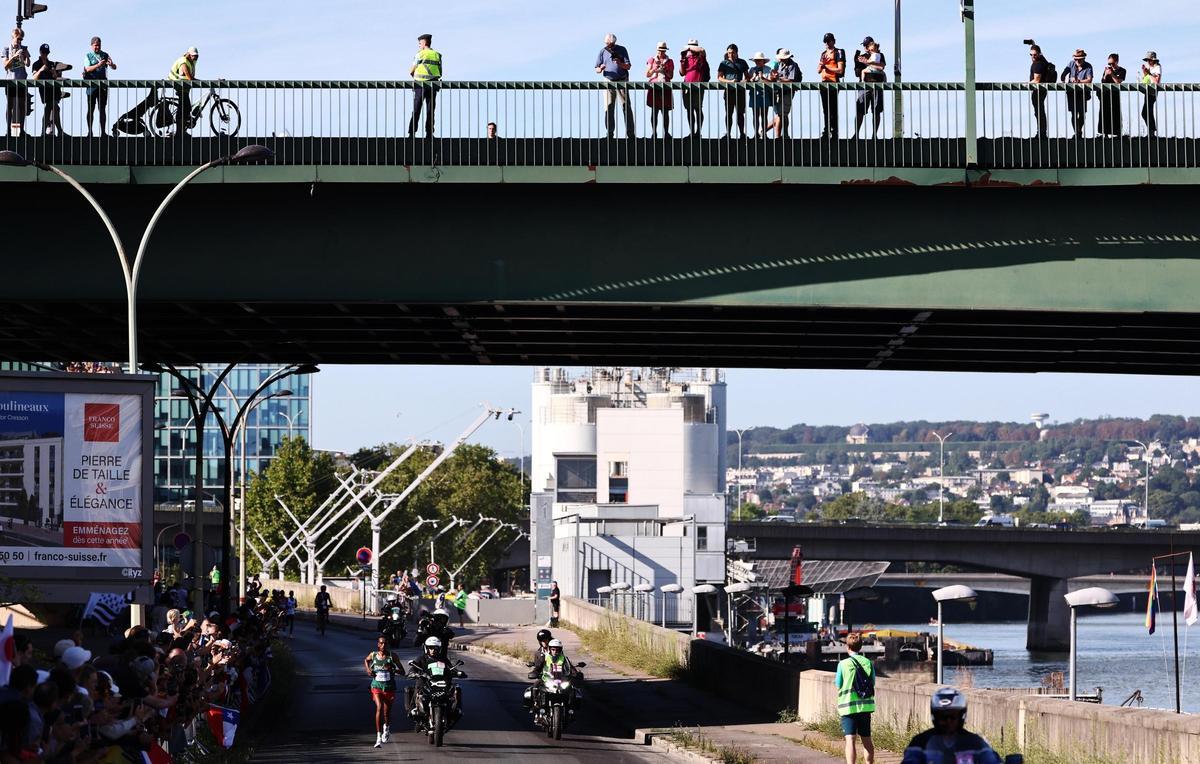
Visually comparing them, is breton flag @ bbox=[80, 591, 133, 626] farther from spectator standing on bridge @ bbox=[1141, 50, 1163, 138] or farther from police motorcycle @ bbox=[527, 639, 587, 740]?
spectator standing on bridge @ bbox=[1141, 50, 1163, 138]

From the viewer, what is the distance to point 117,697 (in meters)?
13.8

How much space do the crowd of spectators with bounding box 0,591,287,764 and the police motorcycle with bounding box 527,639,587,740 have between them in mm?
5053

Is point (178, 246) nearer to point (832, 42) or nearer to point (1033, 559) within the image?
point (832, 42)

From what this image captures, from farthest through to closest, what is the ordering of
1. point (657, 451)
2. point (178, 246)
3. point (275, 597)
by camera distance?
point (657, 451)
point (275, 597)
point (178, 246)

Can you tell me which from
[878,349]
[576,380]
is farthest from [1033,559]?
[878,349]

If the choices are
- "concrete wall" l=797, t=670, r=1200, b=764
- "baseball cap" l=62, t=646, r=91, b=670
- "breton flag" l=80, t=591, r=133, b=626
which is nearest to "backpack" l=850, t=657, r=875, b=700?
"concrete wall" l=797, t=670, r=1200, b=764

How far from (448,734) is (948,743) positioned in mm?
16715

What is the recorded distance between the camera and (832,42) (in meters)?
24.7

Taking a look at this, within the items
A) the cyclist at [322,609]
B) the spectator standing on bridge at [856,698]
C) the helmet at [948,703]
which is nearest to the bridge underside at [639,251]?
the spectator standing on bridge at [856,698]

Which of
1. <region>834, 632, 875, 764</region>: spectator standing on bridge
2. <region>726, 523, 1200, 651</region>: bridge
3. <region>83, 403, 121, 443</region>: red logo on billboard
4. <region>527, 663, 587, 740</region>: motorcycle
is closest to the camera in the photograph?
<region>834, 632, 875, 764</region>: spectator standing on bridge

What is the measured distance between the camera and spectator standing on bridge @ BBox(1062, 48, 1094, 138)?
23.8m

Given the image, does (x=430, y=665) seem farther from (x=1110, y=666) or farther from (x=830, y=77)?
(x=1110, y=666)

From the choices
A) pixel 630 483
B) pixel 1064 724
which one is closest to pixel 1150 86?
pixel 1064 724

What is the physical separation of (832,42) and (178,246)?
32.1 ft
